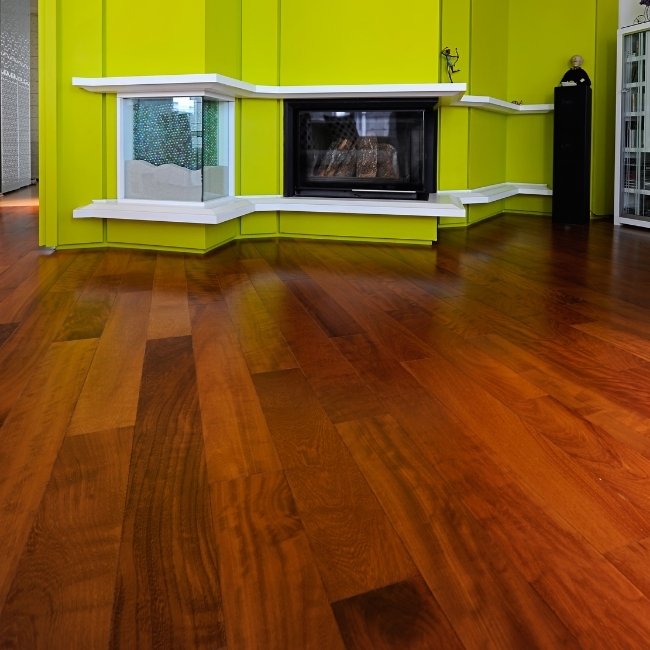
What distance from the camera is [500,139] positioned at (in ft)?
16.1

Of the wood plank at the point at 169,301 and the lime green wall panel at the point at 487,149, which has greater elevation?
the lime green wall panel at the point at 487,149

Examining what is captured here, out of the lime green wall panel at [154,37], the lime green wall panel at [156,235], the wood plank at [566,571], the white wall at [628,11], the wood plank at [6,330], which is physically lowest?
the wood plank at [566,571]

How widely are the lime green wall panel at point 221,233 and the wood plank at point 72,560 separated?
2.11 metres

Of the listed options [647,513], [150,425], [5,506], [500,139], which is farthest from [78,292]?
[500,139]

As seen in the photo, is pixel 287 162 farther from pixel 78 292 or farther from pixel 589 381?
pixel 589 381

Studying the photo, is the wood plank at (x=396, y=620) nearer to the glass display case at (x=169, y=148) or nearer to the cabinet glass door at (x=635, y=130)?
the glass display case at (x=169, y=148)

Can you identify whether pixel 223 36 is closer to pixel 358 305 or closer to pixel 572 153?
pixel 358 305

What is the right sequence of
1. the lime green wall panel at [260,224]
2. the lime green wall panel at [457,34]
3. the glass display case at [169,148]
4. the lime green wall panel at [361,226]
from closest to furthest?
1. the glass display case at [169,148]
2. the lime green wall panel at [361,226]
3. the lime green wall panel at [260,224]
4. the lime green wall panel at [457,34]

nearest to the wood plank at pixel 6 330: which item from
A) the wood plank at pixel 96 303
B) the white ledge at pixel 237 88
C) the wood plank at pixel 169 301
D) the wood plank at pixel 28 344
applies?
the wood plank at pixel 28 344

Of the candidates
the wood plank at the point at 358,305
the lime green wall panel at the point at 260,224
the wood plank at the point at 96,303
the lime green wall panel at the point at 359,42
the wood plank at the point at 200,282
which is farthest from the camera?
the lime green wall panel at the point at 260,224

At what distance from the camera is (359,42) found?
3.38 m

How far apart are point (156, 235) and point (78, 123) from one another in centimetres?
63

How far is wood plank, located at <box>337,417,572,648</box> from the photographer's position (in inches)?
27.0

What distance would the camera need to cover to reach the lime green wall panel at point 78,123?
3020 millimetres
